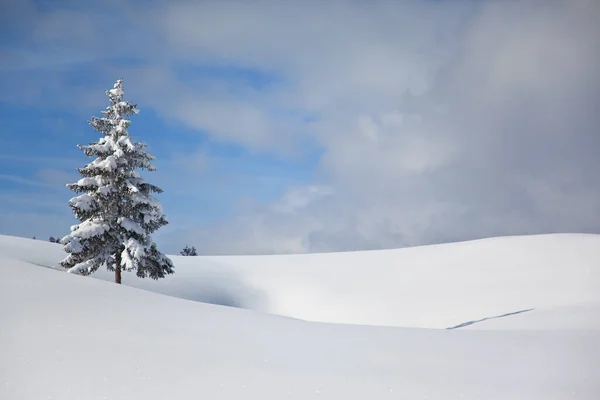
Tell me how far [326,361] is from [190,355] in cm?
228

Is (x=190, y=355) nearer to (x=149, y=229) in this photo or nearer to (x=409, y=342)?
(x=409, y=342)

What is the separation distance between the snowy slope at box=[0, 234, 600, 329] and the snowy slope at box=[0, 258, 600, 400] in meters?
14.8

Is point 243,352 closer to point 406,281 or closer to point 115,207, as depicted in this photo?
point 115,207

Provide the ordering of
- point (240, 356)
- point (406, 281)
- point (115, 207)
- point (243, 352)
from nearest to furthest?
point (240, 356) → point (243, 352) → point (115, 207) → point (406, 281)

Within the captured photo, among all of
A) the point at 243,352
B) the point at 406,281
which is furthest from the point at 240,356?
the point at 406,281

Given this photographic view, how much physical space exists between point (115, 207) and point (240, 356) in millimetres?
15200

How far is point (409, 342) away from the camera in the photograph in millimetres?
10086

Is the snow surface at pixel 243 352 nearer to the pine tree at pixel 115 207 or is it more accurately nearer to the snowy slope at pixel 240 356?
the snowy slope at pixel 240 356

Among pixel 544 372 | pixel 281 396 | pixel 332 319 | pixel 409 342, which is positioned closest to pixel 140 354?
pixel 281 396

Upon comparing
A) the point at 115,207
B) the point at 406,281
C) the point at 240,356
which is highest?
the point at 115,207

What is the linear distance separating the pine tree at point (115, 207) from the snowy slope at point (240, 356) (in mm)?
9098

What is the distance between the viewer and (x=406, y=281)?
1249 inches

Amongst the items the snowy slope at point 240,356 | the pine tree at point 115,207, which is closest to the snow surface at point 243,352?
the snowy slope at point 240,356

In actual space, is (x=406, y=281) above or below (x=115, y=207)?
below
